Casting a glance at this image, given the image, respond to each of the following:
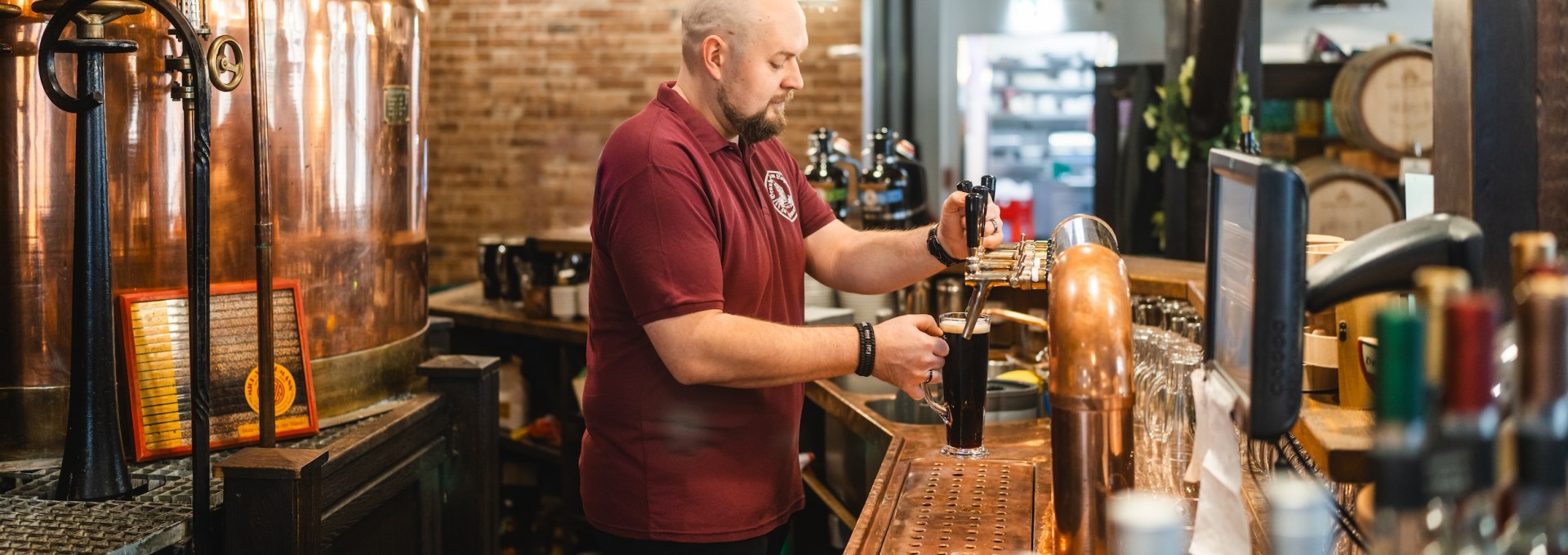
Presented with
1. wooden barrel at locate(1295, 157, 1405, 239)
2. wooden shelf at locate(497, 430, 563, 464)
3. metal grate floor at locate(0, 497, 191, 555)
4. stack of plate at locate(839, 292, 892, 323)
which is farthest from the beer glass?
wooden barrel at locate(1295, 157, 1405, 239)

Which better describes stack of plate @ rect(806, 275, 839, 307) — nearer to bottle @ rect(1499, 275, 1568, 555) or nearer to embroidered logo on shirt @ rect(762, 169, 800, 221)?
embroidered logo on shirt @ rect(762, 169, 800, 221)

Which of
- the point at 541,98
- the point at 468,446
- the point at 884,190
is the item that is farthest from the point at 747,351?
the point at 541,98

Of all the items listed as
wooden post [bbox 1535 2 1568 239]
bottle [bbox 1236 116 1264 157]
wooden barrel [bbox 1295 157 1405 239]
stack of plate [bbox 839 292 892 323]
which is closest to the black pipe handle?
wooden post [bbox 1535 2 1568 239]

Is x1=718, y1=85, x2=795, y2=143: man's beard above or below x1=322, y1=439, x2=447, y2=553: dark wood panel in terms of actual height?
above

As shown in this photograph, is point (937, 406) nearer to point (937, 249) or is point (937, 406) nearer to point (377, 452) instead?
point (937, 249)

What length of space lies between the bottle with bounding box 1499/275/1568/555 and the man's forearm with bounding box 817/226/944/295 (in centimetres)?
159

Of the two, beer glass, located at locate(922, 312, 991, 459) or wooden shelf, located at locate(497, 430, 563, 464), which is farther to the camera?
wooden shelf, located at locate(497, 430, 563, 464)

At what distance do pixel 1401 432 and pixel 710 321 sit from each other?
1.26 metres

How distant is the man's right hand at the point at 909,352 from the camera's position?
6.34 feet

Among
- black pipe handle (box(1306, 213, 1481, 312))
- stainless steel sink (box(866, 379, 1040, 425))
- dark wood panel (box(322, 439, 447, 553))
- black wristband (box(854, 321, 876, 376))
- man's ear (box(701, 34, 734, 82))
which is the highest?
man's ear (box(701, 34, 734, 82))

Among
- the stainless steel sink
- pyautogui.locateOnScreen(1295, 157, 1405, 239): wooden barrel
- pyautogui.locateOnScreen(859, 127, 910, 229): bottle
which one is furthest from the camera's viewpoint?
pyautogui.locateOnScreen(1295, 157, 1405, 239): wooden barrel

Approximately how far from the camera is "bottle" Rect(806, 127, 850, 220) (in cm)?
438

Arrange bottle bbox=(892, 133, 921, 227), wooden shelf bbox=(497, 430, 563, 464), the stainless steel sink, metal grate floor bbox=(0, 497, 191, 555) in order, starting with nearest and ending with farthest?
metal grate floor bbox=(0, 497, 191, 555)
the stainless steel sink
bottle bbox=(892, 133, 921, 227)
wooden shelf bbox=(497, 430, 563, 464)

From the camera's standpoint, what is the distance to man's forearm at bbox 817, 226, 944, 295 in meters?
2.40
